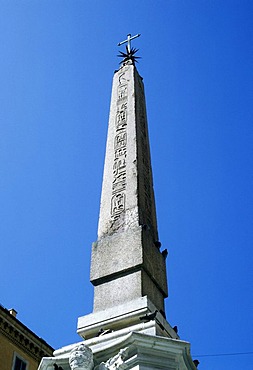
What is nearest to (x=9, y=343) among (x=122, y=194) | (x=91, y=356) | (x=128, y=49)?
(x=128, y=49)

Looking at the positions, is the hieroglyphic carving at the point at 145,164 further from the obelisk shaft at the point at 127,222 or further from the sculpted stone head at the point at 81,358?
the sculpted stone head at the point at 81,358

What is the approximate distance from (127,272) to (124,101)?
11.8ft

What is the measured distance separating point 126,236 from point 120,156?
63.5 inches

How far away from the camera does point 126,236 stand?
21.6 ft

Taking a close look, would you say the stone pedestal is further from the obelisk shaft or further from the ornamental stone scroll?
the obelisk shaft

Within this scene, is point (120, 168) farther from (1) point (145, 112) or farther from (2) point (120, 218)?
(1) point (145, 112)

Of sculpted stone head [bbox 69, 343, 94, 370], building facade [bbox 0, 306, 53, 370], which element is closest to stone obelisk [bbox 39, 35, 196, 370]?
sculpted stone head [bbox 69, 343, 94, 370]

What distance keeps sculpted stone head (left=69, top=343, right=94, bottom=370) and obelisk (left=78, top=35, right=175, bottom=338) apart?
25.8 inches

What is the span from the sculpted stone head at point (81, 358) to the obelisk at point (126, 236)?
66 centimetres

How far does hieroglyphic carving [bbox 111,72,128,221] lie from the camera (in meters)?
7.14

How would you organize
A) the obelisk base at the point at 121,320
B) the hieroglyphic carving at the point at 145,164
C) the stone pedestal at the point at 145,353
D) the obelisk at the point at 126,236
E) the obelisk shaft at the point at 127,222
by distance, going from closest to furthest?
the stone pedestal at the point at 145,353 → the obelisk base at the point at 121,320 → the obelisk at the point at 126,236 → the obelisk shaft at the point at 127,222 → the hieroglyphic carving at the point at 145,164

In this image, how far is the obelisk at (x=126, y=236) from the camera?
19.0 feet

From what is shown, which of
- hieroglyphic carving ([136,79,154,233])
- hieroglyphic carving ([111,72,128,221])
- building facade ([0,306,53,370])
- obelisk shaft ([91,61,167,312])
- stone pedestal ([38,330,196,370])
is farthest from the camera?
building facade ([0,306,53,370])

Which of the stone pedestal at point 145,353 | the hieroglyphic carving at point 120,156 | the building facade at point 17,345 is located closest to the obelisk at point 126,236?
the hieroglyphic carving at point 120,156
